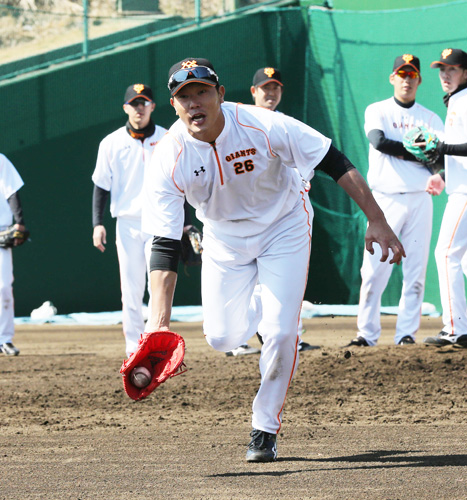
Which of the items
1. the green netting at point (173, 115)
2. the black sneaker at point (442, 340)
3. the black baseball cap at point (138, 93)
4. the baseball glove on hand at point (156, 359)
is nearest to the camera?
the baseball glove on hand at point (156, 359)

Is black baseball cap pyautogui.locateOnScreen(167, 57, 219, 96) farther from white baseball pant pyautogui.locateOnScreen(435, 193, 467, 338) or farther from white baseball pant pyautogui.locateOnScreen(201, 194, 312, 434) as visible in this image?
white baseball pant pyautogui.locateOnScreen(435, 193, 467, 338)

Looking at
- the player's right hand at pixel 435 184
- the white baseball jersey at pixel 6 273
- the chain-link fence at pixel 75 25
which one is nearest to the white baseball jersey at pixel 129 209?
the white baseball jersey at pixel 6 273

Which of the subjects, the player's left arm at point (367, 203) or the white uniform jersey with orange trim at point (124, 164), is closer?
the player's left arm at point (367, 203)

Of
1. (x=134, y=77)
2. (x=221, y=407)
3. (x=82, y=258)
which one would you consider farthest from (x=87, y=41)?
(x=221, y=407)

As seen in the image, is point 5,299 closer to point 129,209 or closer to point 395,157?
point 129,209

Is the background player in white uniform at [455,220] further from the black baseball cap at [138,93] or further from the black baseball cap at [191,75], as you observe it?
the black baseball cap at [191,75]

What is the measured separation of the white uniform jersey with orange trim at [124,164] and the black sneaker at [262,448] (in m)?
4.00

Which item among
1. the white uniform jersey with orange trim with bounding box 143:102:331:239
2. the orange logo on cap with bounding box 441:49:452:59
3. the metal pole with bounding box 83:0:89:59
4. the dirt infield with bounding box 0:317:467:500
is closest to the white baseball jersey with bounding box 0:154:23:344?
the dirt infield with bounding box 0:317:467:500

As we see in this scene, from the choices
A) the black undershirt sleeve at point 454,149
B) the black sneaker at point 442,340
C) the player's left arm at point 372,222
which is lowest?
the black sneaker at point 442,340

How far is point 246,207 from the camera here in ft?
16.1

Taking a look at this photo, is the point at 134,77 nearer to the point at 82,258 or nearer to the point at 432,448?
the point at 82,258

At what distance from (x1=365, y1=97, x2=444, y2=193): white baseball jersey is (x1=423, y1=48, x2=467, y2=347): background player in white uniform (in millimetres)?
385

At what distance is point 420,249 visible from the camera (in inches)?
336

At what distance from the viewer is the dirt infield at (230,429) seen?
13.8ft
